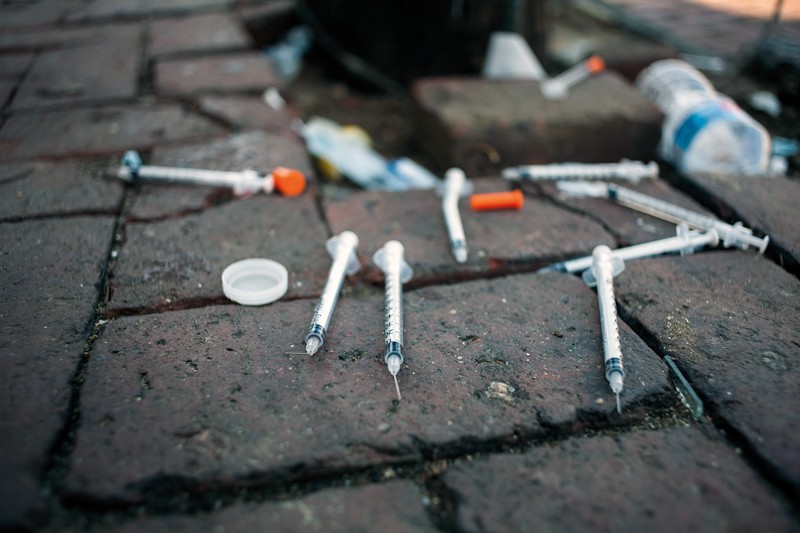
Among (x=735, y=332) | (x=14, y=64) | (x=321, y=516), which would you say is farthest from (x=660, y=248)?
(x=14, y=64)

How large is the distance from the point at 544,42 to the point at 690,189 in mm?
1813

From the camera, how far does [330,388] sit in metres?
1.29

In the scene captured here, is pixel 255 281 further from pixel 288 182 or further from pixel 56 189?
pixel 56 189

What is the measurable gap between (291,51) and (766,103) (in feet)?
9.83

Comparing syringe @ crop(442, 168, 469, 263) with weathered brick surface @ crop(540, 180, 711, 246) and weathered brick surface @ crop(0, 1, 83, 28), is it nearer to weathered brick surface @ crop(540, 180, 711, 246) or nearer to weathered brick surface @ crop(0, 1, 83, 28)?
weathered brick surface @ crop(540, 180, 711, 246)

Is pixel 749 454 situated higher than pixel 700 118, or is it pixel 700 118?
pixel 700 118

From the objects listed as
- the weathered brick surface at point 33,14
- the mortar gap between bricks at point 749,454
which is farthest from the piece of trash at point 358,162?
the weathered brick surface at point 33,14

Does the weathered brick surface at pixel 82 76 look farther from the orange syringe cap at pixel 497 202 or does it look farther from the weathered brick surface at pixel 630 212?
the weathered brick surface at pixel 630 212

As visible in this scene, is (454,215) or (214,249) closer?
(214,249)

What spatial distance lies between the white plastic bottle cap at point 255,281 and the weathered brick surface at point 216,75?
1.47 m

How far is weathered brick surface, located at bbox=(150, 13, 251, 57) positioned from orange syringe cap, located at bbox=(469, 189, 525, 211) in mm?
2071

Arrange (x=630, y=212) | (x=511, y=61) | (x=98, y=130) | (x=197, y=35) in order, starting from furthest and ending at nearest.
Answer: (x=197, y=35), (x=511, y=61), (x=98, y=130), (x=630, y=212)

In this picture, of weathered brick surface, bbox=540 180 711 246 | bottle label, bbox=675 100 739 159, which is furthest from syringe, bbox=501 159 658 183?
bottle label, bbox=675 100 739 159

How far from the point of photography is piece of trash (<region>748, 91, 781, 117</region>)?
10.8 ft
